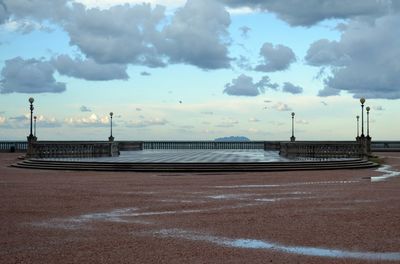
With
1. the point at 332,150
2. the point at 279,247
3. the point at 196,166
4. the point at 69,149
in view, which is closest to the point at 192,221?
the point at 279,247

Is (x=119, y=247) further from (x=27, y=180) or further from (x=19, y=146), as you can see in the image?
(x=19, y=146)

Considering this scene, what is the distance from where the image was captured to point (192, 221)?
1329 cm

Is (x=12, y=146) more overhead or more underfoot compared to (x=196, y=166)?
more overhead

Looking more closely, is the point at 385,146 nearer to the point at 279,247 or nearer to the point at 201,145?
the point at 201,145

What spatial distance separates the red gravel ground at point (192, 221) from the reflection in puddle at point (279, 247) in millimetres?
40

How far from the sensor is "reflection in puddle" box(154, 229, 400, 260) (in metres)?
9.60

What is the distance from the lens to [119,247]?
10273 mm

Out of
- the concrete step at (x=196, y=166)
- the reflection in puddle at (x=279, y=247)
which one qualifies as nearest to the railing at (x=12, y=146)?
the concrete step at (x=196, y=166)

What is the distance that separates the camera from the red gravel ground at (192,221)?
9789 millimetres

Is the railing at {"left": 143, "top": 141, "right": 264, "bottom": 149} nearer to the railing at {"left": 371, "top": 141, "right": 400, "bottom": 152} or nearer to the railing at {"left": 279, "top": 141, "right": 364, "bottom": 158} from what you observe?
the railing at {"left": 371, "top": 141, "right": 400, "bottom": 152}

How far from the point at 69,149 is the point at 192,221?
32.4 metres

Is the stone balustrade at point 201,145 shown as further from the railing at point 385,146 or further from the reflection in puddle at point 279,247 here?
the reflection in puddle at point 279,247

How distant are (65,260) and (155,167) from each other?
22002 mm

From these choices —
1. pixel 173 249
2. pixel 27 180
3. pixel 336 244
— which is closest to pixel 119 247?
pixel 173 249
